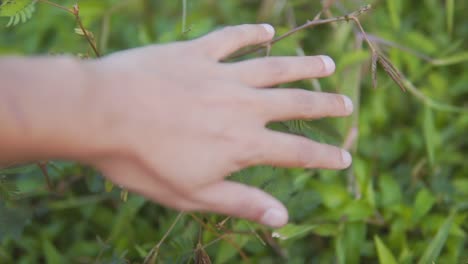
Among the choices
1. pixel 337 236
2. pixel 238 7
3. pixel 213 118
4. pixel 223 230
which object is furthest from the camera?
pixel 238 7

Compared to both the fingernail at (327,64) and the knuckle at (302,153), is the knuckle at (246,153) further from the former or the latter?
the fingernail at (327,64)

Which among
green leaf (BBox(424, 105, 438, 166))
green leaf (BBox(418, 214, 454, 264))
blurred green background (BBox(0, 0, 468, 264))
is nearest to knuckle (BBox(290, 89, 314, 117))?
blurred green background (BBox(0, 0, 468, 264))

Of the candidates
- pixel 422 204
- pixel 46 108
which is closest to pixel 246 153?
pixel 46 108

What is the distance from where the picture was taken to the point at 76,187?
177 cm

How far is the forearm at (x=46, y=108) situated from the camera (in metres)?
0.76

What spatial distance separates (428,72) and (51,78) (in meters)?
1.47

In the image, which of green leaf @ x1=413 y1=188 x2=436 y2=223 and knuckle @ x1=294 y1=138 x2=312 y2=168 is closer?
knuckle @ x1=294 y1=138 x2=312 y2=168

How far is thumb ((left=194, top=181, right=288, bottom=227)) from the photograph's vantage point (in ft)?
2.92

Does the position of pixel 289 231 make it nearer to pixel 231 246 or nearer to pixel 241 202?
pixel 231 246

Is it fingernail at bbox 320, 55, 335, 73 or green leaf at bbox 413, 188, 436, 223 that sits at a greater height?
fingernail at bbox 320, 55, 335, 73

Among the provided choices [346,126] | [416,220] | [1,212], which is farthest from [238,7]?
[1,212]

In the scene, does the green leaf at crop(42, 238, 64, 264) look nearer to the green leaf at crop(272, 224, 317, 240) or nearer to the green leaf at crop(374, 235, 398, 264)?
the green leaf at crop(272, 224, 317, 240)

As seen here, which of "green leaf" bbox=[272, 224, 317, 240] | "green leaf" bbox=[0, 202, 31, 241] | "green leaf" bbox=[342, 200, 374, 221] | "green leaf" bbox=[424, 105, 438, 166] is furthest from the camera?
"green leaf" bbox=[424, 105, 438, 166]

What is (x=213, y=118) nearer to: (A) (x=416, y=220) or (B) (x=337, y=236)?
(B) (x=337, y=236)
